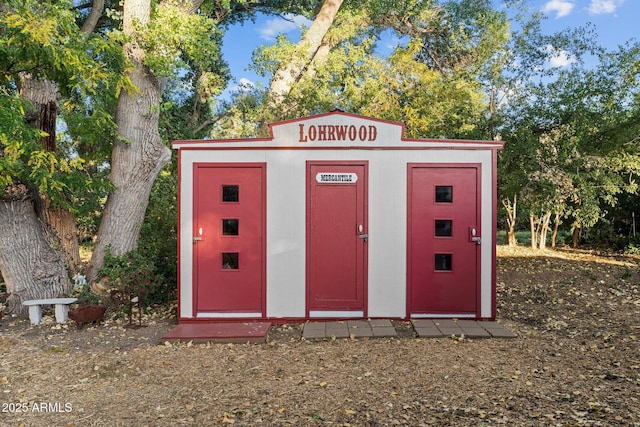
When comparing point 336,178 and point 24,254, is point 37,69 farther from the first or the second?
point 336,178

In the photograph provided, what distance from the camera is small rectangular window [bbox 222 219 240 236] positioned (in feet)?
21.1

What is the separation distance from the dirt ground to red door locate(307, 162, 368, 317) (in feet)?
2.00

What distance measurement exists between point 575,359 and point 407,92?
28.3 ft

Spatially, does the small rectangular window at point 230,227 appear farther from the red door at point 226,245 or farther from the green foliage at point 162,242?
the green foliage at point 162,242

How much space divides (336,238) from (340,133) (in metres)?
1.43

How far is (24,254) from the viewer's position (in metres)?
7.29

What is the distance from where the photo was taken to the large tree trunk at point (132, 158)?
7949 mm

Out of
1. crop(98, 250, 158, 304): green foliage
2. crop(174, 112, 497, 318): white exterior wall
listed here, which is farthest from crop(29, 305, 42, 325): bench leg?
crop(174, 112, 497, 318): white exterior wall

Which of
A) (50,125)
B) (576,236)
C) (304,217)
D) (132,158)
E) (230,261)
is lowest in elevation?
(576,236)

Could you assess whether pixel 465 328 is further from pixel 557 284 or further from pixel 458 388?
pixel 557 284

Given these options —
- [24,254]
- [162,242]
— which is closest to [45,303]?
[24,254]

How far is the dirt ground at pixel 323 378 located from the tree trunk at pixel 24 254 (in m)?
0.64

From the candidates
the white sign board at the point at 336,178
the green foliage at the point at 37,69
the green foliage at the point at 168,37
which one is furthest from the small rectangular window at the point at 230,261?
the green foliage at the point at 168,37

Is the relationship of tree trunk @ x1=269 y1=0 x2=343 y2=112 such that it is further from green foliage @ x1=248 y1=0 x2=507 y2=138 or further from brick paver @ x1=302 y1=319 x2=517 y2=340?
brick paver @ x1=302 y1=319 x2=517 y2=340
